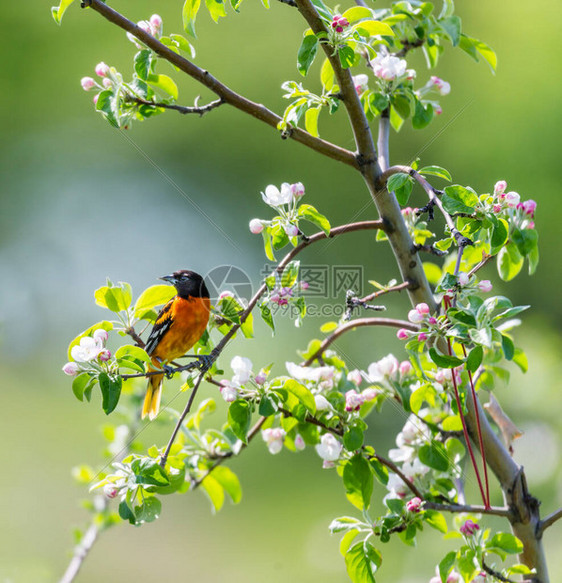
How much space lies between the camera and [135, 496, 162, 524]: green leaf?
986 mm

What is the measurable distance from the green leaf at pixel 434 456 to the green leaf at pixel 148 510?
48 cm

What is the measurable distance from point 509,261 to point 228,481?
67 cm

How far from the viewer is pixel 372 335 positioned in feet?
12.0

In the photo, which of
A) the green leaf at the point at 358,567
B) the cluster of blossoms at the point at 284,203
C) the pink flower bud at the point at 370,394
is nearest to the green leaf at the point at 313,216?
the cluster of blossoms at the point at 284,203

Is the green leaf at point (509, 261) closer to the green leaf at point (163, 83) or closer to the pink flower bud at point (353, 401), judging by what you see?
the pink flower bud at point (353, 401)

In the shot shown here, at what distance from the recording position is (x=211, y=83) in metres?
1.09

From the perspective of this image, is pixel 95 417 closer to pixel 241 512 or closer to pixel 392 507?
pixel 241 512

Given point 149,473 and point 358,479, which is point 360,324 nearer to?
point 358,479

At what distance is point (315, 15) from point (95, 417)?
12.4 feet

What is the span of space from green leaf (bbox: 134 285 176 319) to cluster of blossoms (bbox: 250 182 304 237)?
177 mm

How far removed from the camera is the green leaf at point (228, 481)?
129 centimetres

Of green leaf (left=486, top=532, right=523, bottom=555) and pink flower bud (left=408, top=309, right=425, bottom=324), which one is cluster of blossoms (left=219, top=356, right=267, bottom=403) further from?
green leaf (left=486, top=532, right=523, bottom=555)

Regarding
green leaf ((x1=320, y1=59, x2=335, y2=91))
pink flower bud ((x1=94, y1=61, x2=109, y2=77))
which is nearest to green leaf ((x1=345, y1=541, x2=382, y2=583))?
green leaf ((x1=320, y1=59, x2=335, y2=91))

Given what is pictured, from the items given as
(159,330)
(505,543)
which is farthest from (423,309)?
(159,330)
